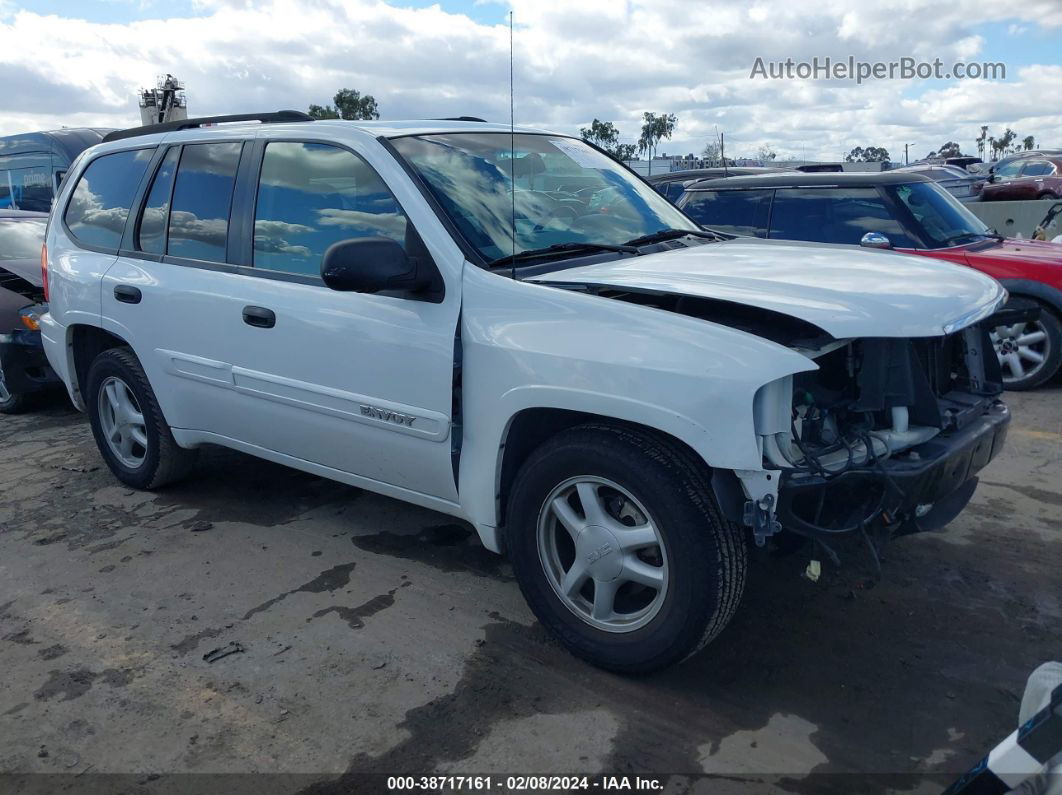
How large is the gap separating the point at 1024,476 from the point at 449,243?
367 cm

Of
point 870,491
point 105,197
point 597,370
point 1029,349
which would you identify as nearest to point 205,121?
point 105,197

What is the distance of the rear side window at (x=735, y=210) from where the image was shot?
7707 millimetres

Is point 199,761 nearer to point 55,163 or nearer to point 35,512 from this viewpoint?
point 35,512

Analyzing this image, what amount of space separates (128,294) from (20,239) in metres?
4.22

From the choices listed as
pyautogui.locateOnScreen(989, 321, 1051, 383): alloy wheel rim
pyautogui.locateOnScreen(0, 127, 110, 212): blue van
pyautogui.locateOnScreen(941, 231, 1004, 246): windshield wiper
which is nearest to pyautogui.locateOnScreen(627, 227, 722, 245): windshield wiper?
pyautogui.locateOnScreen(941, 231, 1004, 246): windshield wiper

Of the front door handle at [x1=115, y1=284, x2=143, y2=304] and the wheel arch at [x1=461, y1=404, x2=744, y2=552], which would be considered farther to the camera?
the front door handle at [x1=115, y1=284, x2=143, y2=304]

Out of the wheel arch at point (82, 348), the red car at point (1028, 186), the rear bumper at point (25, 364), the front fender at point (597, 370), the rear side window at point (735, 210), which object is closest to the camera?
the front fender at point (597, 370)

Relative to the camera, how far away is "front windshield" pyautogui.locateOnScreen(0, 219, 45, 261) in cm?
784

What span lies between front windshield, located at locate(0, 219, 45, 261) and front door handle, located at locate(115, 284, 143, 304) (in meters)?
3.78

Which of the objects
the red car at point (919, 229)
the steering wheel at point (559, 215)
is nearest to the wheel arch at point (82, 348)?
the steering wheel at point (559, 215)

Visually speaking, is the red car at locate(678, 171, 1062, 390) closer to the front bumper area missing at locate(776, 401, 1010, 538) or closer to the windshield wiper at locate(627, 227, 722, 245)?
the windshield wiper at locate(627, 227, 722, 245)

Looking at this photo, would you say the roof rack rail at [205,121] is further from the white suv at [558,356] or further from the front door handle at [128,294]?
the front door handle at [128,294]

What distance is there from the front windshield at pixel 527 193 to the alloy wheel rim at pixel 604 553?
97 cm

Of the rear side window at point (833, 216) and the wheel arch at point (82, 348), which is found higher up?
the rear side window at point (833, 216)
